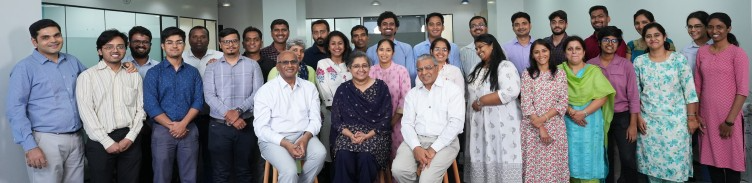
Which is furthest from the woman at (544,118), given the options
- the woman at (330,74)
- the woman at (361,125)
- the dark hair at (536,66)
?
the woman at (330,74)

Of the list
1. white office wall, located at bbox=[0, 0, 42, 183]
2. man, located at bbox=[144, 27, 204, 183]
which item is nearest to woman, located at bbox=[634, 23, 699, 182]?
man, located at bbox=[144, 27, 204, 183]

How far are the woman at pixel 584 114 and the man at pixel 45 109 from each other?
315cm

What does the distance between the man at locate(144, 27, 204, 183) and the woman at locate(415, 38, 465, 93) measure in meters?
1.55

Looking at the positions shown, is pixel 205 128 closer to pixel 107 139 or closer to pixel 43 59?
pixel 107 139

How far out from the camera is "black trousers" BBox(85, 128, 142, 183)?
10.2 feet

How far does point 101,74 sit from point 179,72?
0.45 metres

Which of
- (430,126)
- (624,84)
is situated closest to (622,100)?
(624,84)

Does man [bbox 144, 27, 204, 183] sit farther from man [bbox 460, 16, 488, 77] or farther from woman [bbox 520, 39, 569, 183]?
woman [bbox 520, 39, 569, 183]

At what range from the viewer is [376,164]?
3.36 meters

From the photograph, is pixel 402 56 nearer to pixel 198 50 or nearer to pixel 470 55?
pixel 470 55

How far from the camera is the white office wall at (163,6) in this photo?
9098 mm

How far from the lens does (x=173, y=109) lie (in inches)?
129

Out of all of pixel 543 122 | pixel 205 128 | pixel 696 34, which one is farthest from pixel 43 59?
pixel 696 34

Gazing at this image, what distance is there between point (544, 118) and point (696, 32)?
1460mm
